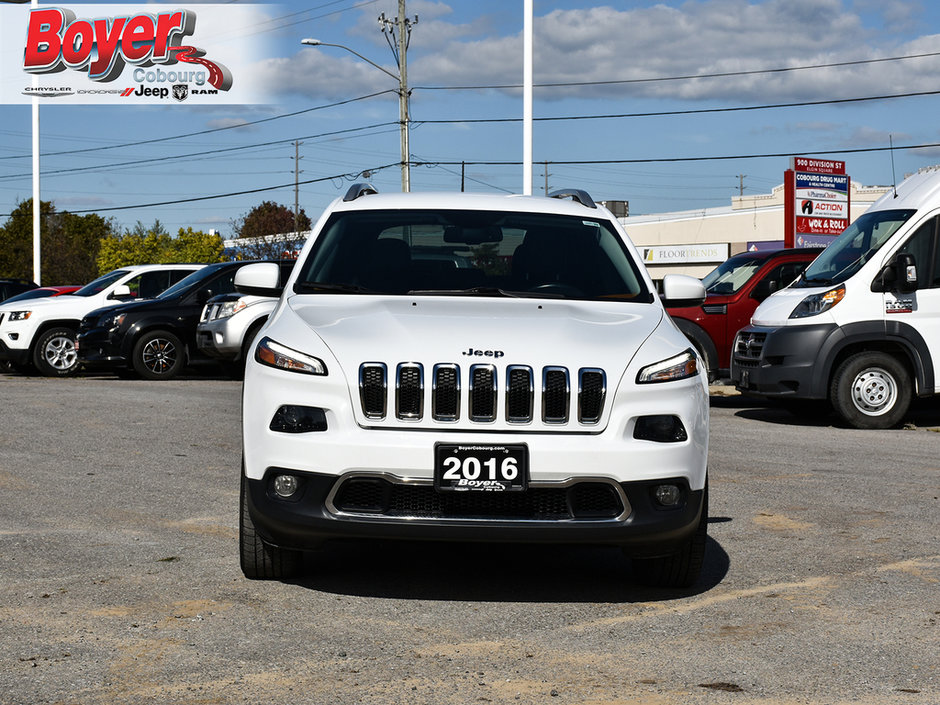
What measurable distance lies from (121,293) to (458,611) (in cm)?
1459

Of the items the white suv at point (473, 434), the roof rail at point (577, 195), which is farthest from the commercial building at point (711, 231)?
the white suv at point (473, 434)

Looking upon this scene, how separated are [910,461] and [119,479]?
609 cm

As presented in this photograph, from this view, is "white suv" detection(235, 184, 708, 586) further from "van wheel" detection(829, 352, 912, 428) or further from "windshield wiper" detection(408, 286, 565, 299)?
"van wheel" detection(829, 352, 912, 428)

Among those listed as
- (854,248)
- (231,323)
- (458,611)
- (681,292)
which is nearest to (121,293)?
(231,323)

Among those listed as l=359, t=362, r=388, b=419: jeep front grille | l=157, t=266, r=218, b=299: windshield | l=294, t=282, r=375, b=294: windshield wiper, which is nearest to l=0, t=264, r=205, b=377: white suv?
l=157, t=266, r=218, b=299: windshield

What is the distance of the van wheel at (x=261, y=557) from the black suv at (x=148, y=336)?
12429mm

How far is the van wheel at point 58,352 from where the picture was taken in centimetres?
1892

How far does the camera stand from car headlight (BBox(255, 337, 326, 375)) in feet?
16.6

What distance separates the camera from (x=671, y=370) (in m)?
5.20

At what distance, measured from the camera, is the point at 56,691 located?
3.97 meters

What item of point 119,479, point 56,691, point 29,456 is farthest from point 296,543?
point 29,456

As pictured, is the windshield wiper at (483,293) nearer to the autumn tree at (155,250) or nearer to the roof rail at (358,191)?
the roof rail at (358,191)

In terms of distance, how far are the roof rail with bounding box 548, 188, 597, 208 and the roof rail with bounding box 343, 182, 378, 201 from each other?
1.08 metres

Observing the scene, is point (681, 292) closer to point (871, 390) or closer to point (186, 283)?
point (871, 390)
